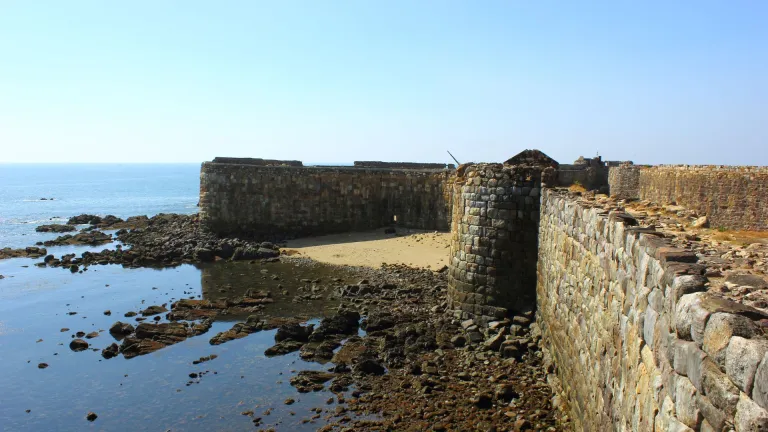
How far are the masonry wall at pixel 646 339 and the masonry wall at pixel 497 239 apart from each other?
366 cm

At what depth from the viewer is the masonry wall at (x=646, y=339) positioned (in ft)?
9.29

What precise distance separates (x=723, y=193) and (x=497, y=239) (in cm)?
958

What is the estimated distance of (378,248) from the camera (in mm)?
27484

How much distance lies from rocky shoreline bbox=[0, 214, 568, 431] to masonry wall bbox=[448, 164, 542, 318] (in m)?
0.56

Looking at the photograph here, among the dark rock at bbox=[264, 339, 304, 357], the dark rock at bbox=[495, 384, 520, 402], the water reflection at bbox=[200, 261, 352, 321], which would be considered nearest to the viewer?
the dark rock at bbox=[495, 384, 520, 402]

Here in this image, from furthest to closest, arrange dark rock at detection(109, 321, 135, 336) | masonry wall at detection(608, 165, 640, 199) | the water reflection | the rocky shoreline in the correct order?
1. masonry wall at detection(608, 165, 640, 199)
2. the water reflection
3. dark rock at detection(109, 321, 135, 336)
4. the rocky shoreline

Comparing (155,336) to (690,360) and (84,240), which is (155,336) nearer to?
(690,360)

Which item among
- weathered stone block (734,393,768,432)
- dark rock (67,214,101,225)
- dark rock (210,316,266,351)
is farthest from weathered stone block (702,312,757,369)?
dark rock (67,214,101,225)

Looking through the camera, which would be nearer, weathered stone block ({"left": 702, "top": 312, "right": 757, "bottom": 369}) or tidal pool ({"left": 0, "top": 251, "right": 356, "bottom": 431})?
weathered stone block ({"left": 702, "top": 312, "right": 757, "bottom": 369})

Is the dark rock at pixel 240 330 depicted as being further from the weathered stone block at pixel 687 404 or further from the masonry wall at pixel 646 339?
the weathered stone block at pixel 687 404

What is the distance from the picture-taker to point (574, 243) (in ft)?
28.9

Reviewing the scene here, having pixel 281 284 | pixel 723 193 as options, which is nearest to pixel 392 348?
pixel 281 284

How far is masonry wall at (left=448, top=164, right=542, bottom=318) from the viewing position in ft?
44.9

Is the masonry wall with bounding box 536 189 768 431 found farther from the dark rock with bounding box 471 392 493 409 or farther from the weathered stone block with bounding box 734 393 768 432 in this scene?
the dark rock with bounding box 471 392 493 409
